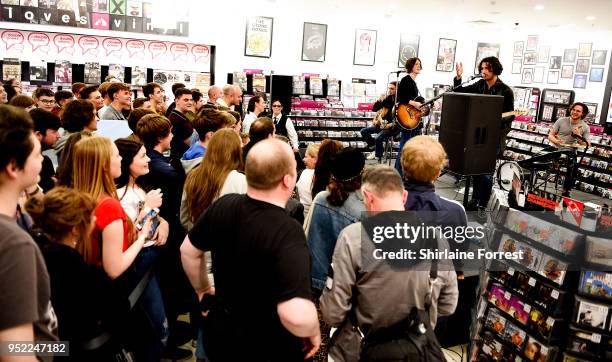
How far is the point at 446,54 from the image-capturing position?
14.1m

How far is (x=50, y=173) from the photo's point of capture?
3268 millimetres

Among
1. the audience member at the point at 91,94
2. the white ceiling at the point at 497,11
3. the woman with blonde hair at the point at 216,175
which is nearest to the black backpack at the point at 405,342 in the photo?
the woman with blonde hair at the point at 216,175

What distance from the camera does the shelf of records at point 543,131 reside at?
31.3ft

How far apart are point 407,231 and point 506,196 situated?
5.69 ft

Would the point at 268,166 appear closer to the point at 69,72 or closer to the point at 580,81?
the point at 69,72

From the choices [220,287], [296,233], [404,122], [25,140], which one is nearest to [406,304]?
[296,233]

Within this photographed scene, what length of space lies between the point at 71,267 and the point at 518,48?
1462 centimetres

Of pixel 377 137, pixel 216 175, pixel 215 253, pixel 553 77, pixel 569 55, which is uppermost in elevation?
pixel 569 55

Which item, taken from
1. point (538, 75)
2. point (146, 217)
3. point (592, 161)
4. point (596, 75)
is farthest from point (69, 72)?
point (596, 75)

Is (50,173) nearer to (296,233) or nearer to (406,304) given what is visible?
(296,233)

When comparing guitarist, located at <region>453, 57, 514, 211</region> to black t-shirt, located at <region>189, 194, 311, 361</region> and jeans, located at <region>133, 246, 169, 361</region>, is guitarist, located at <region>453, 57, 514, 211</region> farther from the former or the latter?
black t-shirt, located at <region>189, 194, 311, 361</region>

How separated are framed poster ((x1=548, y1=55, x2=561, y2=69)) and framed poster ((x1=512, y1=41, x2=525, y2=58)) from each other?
1011mm

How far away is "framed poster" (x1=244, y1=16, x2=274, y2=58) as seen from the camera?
11531 millimetres

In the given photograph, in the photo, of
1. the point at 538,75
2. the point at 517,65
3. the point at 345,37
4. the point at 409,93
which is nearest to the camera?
the point at 409,93
